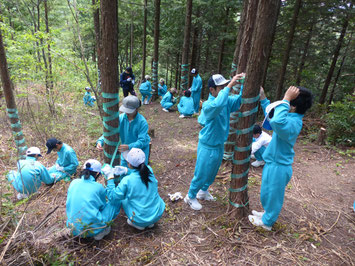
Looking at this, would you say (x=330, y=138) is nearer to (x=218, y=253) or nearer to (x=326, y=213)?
(x=326, y=213)

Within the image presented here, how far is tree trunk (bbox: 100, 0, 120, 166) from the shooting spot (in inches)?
119

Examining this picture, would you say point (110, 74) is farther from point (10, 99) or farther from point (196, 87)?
point (196, 87)

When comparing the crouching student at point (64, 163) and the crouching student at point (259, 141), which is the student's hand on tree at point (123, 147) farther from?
the crouching student at point (259, 141)

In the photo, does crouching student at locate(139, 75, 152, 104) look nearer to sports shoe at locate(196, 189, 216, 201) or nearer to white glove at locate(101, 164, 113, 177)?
sports shoe at locate(196, 189, 216, 201)

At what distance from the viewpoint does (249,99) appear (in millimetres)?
2959

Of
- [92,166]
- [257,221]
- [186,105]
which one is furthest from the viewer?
[186,105]

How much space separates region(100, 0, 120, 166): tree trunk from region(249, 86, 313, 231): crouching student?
2391 mm

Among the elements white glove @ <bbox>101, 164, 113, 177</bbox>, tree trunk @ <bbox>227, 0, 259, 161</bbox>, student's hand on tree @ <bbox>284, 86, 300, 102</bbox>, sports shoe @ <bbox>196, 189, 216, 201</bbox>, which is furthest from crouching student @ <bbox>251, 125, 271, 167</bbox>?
white glove @ <bbox>101, 164, 113, 177</bbox>

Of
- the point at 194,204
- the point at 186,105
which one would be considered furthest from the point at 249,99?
the point at 186,105

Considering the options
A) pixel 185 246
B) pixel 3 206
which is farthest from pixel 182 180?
pixel 3 206

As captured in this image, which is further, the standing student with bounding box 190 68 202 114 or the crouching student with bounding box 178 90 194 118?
the standing student with bounding box 190 68 202 114

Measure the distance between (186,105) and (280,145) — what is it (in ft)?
25.4

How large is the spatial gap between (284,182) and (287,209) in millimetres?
1268

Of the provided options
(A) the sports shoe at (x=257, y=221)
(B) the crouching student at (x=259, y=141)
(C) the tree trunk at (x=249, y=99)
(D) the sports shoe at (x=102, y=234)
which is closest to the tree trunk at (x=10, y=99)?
(D) the sports shoe at (x=102, y=234)
